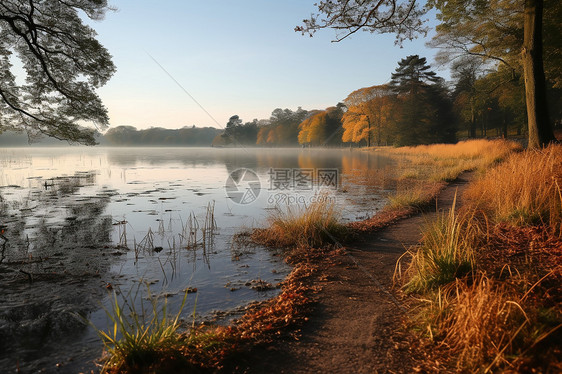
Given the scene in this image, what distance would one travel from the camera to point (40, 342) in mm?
3738

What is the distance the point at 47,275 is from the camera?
560cm

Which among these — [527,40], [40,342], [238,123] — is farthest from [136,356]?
[238,123]

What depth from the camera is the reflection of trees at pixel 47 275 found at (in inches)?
151

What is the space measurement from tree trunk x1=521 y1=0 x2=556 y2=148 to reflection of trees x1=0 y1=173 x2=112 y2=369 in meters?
13.8

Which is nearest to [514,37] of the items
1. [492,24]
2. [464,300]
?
[492,24]

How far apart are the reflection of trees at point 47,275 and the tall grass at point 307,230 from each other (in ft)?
11.3

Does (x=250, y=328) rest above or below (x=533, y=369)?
below

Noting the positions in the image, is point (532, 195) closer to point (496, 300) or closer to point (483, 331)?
point (496, 300)

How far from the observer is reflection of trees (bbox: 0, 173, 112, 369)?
3824 mm

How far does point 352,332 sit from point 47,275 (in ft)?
17.1

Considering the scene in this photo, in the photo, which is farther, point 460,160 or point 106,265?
point 460,160

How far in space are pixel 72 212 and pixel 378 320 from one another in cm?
1098

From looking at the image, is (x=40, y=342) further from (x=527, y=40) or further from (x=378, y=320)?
(x=527, y=40)

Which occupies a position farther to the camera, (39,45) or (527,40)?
(39,45)
